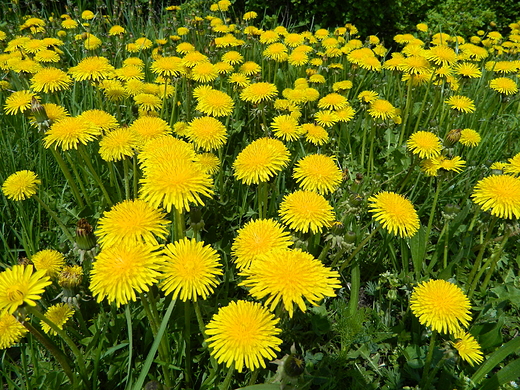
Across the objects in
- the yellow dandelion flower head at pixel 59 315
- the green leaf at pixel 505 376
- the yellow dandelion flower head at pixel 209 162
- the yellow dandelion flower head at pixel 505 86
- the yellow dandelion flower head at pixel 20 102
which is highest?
the yellow dandelion flower head at pixel 505 86

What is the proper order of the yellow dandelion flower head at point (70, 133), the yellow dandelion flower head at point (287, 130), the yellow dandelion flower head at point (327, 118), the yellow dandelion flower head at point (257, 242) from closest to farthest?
the yellow dandelion flower head at point (257, 242)
the yellow dandelion flower head at point (70, 133)
the yellow dandelion flower head at point (287, 130)
the yellow dandelion flower head at point (327, 118)

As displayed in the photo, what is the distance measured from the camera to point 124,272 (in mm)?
1089

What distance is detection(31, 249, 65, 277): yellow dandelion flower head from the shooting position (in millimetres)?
1536

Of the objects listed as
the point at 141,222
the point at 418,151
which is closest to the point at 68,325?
the point at 141,222

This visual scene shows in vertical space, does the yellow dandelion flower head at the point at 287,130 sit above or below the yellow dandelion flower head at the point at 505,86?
below

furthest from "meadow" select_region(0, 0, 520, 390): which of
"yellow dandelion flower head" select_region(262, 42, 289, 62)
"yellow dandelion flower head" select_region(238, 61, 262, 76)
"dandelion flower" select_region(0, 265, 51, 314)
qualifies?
"yellow dandelion flower head" select_region(262, 42, 289, 62)

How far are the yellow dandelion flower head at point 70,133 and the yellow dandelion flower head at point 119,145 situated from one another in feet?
0.26

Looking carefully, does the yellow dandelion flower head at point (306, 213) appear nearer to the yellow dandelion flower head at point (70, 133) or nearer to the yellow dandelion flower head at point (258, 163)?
the yellow dandelion flower head at point (258, 163)

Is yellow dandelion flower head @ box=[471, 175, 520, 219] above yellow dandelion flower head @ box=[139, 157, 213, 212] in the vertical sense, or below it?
below

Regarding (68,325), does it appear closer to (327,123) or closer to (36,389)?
(36,389)

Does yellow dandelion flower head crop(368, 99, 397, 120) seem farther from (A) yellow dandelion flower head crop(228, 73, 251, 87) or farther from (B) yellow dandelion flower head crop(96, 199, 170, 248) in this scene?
(B) yellow dandelion flower head crop(96, 199, 170, 248)

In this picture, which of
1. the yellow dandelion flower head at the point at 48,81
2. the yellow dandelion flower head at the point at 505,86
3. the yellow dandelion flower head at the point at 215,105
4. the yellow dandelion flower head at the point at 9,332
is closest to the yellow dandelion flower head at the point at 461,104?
the yellow dandelion flower head at the point at 505,86

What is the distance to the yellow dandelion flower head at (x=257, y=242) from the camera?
4.23 ft

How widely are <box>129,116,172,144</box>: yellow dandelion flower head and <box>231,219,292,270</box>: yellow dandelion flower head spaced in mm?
791
